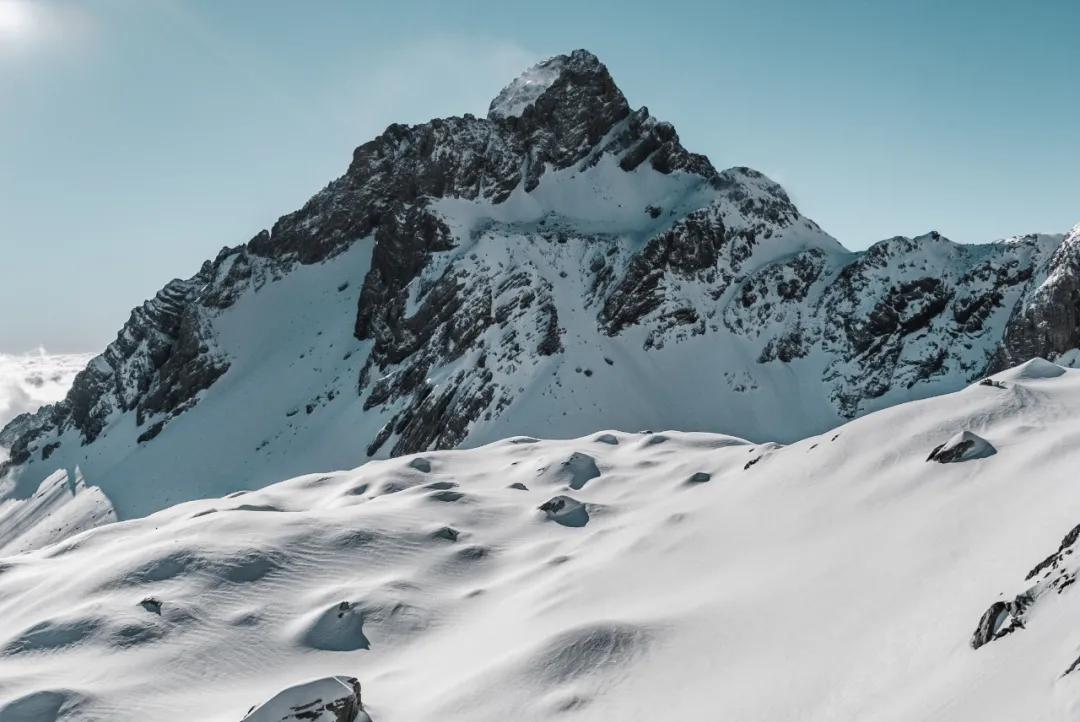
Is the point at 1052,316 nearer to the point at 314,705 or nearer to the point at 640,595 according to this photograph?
the point at 640,595

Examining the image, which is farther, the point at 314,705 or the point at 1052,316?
the point at 1052,316

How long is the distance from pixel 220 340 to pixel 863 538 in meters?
112

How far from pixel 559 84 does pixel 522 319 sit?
49.3 metres

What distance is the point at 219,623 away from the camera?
91.7 ft

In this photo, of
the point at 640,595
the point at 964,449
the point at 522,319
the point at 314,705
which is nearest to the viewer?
the point at 314,705

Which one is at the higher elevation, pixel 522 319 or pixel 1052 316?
pixel 522 319

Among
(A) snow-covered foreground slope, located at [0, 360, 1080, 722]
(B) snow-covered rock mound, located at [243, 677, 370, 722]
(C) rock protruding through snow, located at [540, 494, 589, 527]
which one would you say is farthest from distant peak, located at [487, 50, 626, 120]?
(B) snow-covered rock mound, located at [243, 677, 370, 722]

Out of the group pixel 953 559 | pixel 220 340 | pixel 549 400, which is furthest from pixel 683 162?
pixel 953 559

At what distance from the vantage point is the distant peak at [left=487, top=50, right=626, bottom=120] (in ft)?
395

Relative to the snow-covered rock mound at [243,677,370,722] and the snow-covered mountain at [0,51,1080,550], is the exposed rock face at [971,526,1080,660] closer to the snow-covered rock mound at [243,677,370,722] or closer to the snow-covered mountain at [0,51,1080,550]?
the snow-covered rock mound at [243,677,370,722]

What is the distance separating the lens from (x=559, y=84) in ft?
397

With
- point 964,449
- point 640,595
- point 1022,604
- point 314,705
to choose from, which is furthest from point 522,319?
point 1022,604

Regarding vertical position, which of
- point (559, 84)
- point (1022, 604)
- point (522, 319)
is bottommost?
point (1022, 604)

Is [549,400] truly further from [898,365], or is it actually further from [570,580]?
[570,580]
